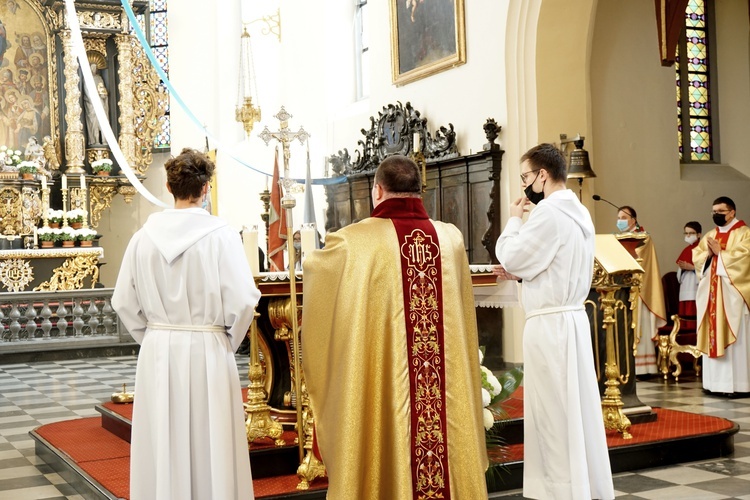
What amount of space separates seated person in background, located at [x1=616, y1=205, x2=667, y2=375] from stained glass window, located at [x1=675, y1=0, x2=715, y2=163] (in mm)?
2873

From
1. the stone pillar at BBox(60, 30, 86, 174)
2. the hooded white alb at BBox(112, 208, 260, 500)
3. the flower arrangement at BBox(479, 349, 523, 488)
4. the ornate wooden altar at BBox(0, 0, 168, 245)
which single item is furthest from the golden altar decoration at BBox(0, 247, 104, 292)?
the hooded white alb at BBox(112, 208, 260, 500)

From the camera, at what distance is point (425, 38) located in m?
11.8

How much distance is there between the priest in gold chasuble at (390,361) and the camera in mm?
3992

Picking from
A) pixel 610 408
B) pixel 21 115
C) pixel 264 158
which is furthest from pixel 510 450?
pixel 21 115

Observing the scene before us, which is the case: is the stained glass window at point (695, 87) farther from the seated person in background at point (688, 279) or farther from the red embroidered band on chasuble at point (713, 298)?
the red embroidered band on chasuble at point (713, 298)

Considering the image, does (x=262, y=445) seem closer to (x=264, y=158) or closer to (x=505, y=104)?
(x=505, y=104)

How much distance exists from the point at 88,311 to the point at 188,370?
1009 cm

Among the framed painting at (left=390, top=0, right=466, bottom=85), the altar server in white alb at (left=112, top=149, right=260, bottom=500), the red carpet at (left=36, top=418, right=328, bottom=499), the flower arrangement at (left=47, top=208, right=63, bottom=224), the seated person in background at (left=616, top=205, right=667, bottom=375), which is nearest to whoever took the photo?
the altar server in white alb at (left=112, top=149, right=260, bottom=500)

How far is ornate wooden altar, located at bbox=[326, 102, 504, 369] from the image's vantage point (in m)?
10.5

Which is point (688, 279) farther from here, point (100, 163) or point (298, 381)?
point (100, 163)

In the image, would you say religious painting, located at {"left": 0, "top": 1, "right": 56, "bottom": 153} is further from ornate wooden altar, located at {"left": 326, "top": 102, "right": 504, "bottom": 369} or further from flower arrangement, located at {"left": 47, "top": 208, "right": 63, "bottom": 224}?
ornate wooden altar, located at {"left": 326, "top": 102, "right": 504, "bottom": 369}

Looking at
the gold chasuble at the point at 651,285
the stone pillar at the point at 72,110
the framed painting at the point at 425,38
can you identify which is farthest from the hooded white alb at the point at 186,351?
the stone pillar at the point at 72,110

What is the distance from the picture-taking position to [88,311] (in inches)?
528

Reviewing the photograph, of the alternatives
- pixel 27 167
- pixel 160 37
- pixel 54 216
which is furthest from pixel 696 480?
pixel 160 37
